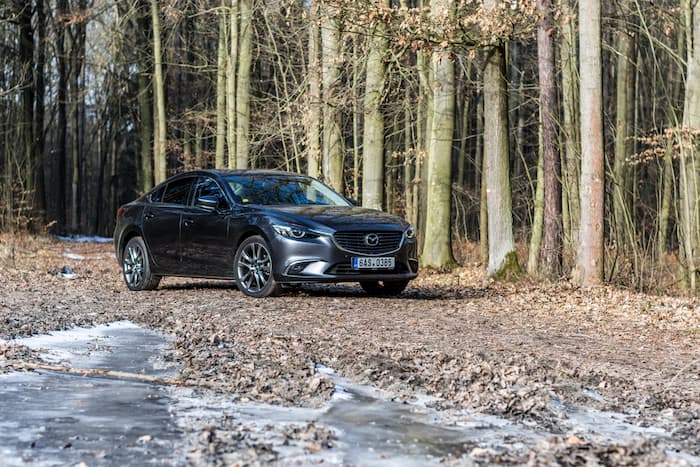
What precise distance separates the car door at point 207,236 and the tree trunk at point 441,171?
5673mm

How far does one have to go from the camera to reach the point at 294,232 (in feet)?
39.5

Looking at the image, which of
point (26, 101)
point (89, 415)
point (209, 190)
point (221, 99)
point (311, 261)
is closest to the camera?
point (89, 415)

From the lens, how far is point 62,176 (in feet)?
135

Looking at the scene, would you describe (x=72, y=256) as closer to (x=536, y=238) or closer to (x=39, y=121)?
(x=536, y=238)

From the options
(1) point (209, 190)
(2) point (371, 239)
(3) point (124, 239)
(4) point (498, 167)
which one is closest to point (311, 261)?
(2) point (371, 239)

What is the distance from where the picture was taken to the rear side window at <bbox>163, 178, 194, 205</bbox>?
1405 centimetres

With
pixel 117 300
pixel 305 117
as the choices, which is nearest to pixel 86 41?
pixel 305 117

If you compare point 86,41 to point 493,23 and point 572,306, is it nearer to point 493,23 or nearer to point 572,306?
point 493,23

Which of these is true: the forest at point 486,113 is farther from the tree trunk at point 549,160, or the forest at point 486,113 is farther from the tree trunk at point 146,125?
the tree trunk at point 146,125

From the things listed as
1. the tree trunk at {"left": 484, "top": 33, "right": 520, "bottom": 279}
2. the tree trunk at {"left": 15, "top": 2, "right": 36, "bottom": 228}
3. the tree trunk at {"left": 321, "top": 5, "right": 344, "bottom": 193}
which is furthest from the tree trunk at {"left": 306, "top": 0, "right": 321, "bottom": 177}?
the tree trunk at {"left": 15, "top": 2, "right": 36, "bottom": 228}

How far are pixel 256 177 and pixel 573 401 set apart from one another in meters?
8.39

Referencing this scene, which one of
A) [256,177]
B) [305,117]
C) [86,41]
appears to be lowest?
[256,177]

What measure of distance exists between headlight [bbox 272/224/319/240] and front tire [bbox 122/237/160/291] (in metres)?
2.91

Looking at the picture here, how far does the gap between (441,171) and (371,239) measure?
20.4 ft
